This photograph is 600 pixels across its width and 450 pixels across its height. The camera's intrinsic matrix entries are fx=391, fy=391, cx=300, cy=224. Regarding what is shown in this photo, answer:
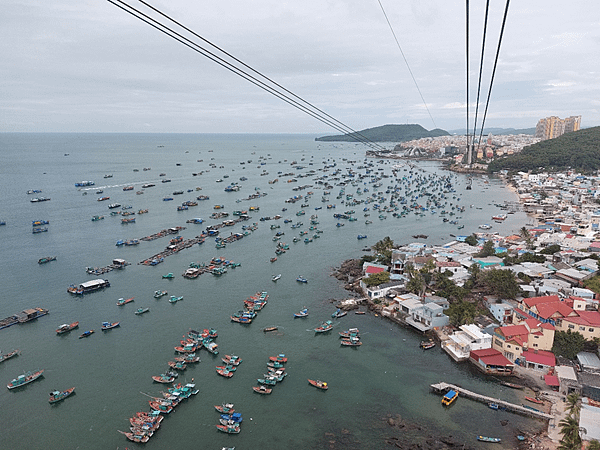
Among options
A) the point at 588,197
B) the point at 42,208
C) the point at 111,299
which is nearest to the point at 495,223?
the point at 588,197

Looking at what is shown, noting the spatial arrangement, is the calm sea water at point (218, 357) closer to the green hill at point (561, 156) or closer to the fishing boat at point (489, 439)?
the fishing boat at point (489, 439)

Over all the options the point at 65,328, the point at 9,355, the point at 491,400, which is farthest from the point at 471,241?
the point at 9,355

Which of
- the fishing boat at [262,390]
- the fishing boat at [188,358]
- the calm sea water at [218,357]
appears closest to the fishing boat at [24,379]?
the calm sea water at [218,357]

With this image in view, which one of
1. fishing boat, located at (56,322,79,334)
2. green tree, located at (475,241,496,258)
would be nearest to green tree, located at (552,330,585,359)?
green tree, located at (475,241,496,258)

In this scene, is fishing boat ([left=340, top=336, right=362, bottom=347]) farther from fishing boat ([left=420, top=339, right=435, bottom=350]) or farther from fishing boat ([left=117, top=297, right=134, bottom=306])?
fishing boat ([left=117, top=297, right=134, bottom=306])

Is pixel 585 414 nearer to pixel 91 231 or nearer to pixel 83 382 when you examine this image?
pixel 83 382

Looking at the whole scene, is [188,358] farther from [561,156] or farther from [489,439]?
[561,156]
